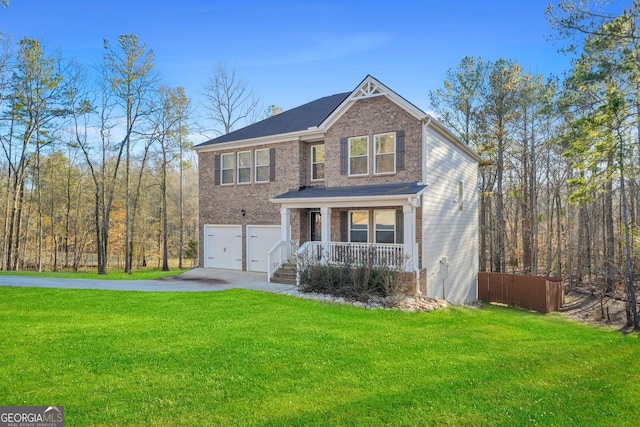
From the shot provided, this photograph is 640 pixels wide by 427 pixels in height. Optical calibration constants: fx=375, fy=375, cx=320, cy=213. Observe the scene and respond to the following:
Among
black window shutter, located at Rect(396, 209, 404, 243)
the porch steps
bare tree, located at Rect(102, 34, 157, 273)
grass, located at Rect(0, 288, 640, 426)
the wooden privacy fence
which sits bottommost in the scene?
the wooden privacy fence

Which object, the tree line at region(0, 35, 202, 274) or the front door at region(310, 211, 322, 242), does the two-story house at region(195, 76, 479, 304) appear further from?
the tree line at region(0, 35, 202, 274)

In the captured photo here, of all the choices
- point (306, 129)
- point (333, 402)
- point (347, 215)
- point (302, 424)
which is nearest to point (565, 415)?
point (333, 402)

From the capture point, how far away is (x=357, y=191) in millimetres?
13328

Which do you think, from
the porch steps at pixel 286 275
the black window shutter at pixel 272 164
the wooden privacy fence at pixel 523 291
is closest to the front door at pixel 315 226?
the porch steps at pixel 286 275

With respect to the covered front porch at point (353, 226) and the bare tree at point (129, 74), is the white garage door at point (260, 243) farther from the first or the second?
the bare tree at point (129, 74)

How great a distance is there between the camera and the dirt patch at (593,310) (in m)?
13.8

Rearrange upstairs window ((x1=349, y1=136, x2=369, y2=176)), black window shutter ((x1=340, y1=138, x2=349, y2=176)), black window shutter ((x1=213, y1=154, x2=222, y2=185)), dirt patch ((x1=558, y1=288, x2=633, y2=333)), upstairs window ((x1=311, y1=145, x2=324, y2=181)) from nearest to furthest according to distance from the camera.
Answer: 1. dirt patch ((x1=558, y1=288, x2=633, y2=333))
2. upstairs window ((x1=349, y1=136, x2=369, y2=176))
3. black window shutter ((x1=340, y1=138, x2=349, y2=176))
4. upstairs window ((x1=311, y1=145, x2=324, y2=181))
5. black window shutter ((x1=213, y1=154, x2=222, y2=185))

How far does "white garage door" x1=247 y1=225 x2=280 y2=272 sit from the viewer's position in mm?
16375

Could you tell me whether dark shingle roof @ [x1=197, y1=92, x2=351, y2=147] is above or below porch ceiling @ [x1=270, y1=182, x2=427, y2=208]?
above

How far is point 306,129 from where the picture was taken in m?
15.4

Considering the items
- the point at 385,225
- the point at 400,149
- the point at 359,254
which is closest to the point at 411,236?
the point at 359,254

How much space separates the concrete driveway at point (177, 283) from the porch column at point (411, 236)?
13.1 feet

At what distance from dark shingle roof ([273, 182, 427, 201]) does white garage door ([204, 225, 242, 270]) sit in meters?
3.51

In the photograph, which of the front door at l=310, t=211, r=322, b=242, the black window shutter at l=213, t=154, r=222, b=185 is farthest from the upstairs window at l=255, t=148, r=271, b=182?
the front door at l=310, t=211, r=322, b=242
